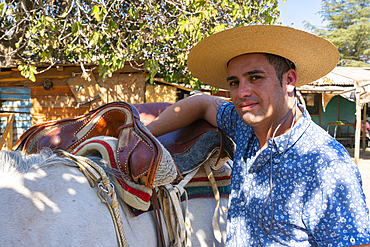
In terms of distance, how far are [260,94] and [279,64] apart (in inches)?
9.1

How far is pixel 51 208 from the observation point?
0.89 metres

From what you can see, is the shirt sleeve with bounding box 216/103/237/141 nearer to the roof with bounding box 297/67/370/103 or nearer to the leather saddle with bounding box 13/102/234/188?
the leather saddle with bounding box 13/102/234/188

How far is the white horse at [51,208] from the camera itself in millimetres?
837

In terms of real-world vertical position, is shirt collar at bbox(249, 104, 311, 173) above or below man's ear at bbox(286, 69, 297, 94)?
below

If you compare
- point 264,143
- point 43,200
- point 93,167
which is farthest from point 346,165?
point 43,200

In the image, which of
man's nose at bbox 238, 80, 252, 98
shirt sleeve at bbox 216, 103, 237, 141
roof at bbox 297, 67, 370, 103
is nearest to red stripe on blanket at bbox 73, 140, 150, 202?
man's nose at bbox 238, 80, 252, 98

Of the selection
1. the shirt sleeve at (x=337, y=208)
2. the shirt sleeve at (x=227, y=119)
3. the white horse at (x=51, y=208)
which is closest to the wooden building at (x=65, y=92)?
the shirt sleeve at (x=227, y=119)

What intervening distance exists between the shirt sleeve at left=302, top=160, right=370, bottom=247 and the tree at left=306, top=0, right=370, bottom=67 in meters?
24.3

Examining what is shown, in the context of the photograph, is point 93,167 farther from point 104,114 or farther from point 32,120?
point 32,120

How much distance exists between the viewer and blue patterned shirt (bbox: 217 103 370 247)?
1004 mm

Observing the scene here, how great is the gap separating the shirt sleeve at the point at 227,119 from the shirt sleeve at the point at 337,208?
0.71m

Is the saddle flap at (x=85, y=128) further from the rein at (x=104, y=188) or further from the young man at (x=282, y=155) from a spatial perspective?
the young man at (x=282, y=155)

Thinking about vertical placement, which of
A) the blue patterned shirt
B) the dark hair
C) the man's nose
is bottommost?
the blue patterned shirt

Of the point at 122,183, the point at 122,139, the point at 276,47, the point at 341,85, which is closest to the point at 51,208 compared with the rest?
the point at 122,183
